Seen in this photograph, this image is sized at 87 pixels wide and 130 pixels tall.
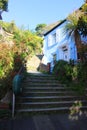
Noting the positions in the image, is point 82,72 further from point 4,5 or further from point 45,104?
point 4,5

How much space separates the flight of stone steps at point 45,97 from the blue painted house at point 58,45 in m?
6.77

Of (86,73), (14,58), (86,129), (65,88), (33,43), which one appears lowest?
(86,129)

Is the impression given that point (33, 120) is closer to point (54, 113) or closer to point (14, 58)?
point (54, 113)

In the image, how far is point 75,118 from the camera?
7.57 m

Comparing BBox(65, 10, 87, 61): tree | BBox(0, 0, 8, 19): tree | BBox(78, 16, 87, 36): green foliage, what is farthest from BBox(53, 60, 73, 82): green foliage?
BBox(0, 0, 8, 19): tree

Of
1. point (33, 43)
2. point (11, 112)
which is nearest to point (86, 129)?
point (11, 112)

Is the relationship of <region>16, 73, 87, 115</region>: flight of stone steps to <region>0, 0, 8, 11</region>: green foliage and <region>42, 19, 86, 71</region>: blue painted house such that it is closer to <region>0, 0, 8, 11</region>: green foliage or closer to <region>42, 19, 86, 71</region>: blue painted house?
<region>42, 19, 86, 71</region>: blue painted house

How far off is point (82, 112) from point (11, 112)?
293cm

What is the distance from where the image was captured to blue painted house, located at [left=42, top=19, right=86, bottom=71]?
18413 mm

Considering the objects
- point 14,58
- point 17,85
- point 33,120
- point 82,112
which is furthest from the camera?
point 14,58

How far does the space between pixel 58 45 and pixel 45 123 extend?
1425 cm

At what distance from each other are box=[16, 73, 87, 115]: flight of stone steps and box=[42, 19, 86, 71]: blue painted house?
6.77 metres

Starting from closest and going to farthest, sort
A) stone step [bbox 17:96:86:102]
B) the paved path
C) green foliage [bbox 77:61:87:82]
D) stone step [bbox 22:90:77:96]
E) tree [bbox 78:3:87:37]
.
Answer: the paved path, stone step [bbox 17:96:86:102], stone step [bbox 22:90:77:96], green foliage [bbox 77:61:87:82], tree [bbox 78:3:87:37]

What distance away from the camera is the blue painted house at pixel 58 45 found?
18.4m
